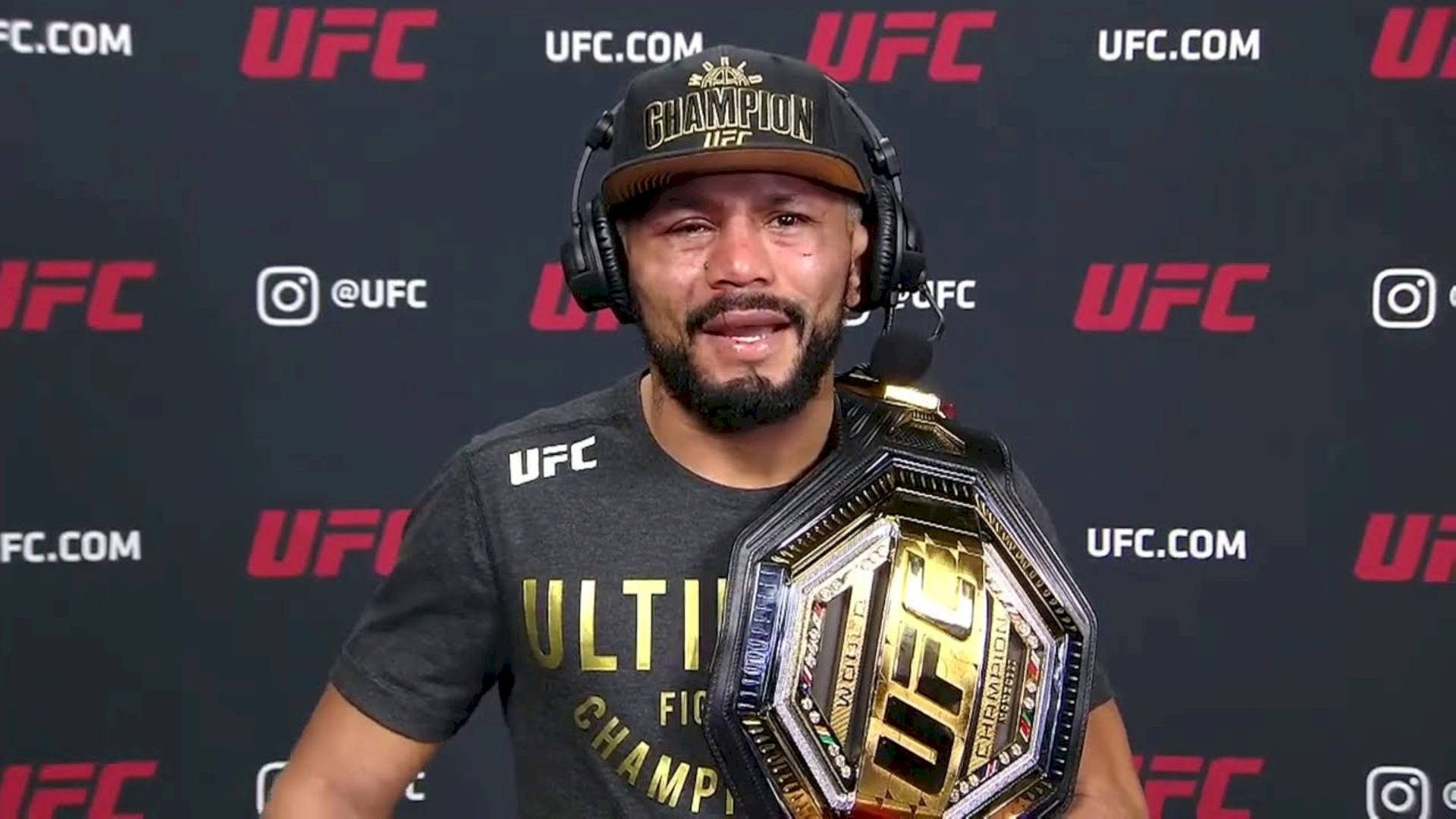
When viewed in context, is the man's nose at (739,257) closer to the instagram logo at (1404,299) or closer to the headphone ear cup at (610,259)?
the headphone ear cup at (610,259)

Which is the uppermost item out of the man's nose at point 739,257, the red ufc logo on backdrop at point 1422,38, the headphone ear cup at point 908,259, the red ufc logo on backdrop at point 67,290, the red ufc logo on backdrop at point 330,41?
the red ufc logo on backdrop at point 1422,38

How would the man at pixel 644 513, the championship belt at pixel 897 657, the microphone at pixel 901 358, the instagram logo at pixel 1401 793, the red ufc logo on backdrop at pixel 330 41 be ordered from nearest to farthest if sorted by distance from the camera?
the championship belt at pixel 897 657 → the man at pixel 644 513 → the microphone at pixel 901 358 → the red ufc logo on backdrop at pixel 330 41 → the instagram logo at pixel 1401 793

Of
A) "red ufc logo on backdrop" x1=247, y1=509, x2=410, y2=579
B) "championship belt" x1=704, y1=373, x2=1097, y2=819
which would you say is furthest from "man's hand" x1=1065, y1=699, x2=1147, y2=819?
"red ufc logo on backdrop" x1=247, y1=509, x2=410, y2=579

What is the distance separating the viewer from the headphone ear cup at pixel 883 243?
1118mm

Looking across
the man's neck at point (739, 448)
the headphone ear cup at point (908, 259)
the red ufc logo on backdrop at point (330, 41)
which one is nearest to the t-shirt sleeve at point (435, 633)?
the man's neck at point (739, 448)

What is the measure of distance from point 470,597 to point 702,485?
0.65ft

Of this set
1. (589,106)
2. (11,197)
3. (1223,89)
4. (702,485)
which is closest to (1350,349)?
(1223,89)

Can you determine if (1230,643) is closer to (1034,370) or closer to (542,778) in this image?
(1034,370)

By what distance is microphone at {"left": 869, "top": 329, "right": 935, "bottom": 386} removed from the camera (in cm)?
115

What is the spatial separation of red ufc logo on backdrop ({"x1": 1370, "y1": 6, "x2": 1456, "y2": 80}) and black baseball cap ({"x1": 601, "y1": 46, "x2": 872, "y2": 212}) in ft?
3.95

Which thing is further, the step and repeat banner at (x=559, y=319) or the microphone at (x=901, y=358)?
the step and repeat banner at (x=559, y=319)

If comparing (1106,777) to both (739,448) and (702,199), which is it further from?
(702,199)

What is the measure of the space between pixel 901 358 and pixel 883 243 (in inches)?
3.8

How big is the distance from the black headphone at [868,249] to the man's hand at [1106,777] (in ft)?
1.25
